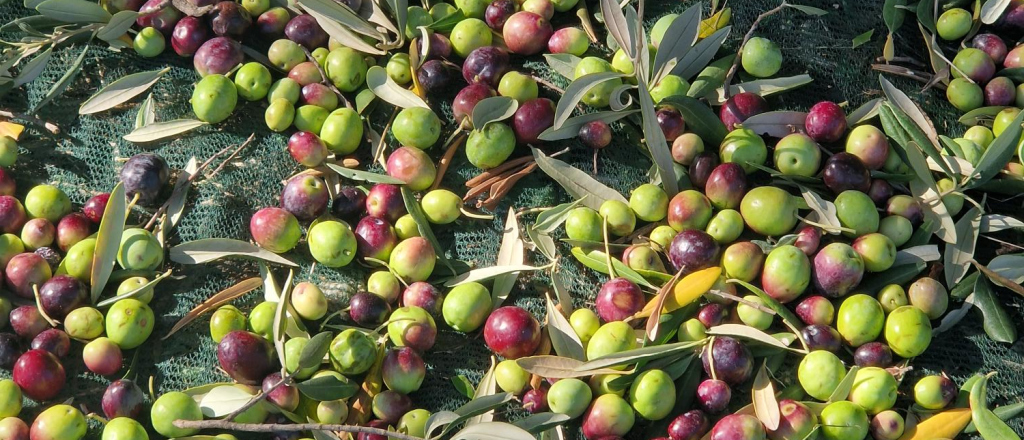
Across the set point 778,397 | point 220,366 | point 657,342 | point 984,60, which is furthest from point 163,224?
point 984,60

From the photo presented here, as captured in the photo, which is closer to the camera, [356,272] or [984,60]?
[356,272]

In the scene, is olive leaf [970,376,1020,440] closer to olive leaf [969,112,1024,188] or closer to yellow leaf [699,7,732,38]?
olive leaf [969,112,1024,188]

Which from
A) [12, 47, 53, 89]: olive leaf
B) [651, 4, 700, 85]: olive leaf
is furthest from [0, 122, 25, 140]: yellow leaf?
[651, 4, 700, 85]: olive leaf

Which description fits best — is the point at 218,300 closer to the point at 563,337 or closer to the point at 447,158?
the point at 447,158

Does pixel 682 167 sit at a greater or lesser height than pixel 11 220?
greater

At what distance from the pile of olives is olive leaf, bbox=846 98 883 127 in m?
1.92

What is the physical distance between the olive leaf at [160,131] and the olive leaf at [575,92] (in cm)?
85

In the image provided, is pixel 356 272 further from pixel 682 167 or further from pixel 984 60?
pixel 984 60

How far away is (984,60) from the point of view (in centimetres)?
254

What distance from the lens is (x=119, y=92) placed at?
2.52 meters

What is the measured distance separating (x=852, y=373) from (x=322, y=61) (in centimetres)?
167

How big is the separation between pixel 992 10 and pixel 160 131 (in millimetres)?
2461

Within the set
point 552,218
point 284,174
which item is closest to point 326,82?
point 284,174

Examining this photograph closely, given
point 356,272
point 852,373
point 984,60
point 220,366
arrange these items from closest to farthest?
1. point 852,373
2. point 220,366
3. point 356,272
4. point 984,60
